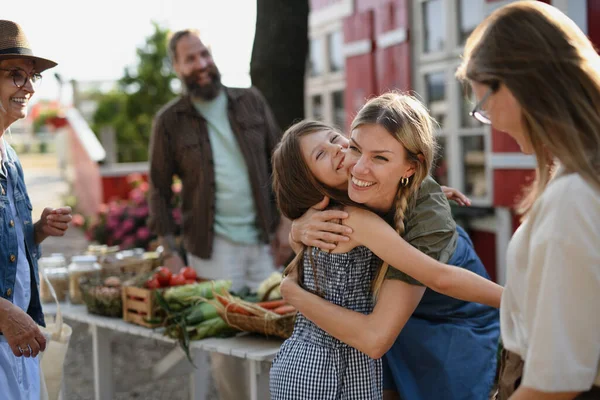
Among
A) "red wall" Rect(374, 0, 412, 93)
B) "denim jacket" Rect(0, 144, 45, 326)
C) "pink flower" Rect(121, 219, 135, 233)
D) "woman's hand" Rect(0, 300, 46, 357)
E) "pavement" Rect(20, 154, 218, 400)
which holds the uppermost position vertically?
"red wall" Rect(374, 0, 412, 93)

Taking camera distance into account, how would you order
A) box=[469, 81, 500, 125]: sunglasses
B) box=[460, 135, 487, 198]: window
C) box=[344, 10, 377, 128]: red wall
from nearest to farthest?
box=[469, 81, 500, 125]: sunglasses → box=[460, 135, 487, 198]: window → box=[344, 10, 377, 128]: red wall

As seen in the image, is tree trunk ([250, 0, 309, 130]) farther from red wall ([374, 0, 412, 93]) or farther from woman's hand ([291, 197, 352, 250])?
red wall ([374, 0, 412, 93])

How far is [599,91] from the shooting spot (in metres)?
1.47

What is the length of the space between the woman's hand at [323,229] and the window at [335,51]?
25.8 feet

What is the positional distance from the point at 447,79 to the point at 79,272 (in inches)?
196

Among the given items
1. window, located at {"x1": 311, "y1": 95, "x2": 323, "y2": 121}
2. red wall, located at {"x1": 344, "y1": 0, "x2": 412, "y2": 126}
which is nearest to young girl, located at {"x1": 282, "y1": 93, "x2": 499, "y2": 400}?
red wall, located at {"x1": 344, "y1": 0, "x2": 412, "y2": 126}

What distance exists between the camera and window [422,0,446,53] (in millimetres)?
7977

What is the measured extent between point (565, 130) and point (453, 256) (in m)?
0.97

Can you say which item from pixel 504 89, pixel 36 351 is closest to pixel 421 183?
pixel 504 89

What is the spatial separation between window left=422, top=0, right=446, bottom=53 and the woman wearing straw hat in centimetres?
588

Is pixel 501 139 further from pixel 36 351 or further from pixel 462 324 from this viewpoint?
pixel 36 351

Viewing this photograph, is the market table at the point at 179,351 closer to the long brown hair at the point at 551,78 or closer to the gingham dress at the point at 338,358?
the gingham dress at the point at 338,358

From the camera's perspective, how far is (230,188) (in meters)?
4.25

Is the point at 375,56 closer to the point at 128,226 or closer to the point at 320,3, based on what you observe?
the point at 320,3
